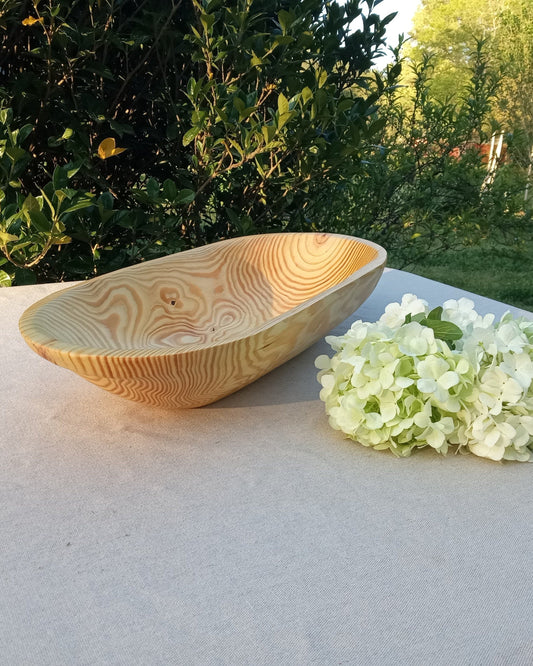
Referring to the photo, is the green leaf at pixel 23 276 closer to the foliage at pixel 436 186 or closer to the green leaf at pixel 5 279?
the green leaf at pixel 5 279

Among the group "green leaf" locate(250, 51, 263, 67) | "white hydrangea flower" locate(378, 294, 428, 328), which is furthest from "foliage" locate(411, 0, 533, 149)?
"white hydrangea flower" locate(378, 294, 428, 328)

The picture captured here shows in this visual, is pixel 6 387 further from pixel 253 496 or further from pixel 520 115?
pixel 520 115

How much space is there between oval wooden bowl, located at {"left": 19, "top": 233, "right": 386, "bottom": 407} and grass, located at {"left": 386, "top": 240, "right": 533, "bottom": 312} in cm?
323

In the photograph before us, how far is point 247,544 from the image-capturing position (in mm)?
604

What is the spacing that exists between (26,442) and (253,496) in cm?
30

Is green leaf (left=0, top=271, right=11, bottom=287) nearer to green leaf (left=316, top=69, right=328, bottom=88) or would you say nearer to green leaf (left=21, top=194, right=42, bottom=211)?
green leaf (left=21, top=194, right=42, bottom=211)

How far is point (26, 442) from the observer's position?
79cm

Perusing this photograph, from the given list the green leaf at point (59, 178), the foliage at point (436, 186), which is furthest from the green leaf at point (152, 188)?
Answer: the foliage at point (436, 186)

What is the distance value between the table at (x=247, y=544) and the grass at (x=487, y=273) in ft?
12.0

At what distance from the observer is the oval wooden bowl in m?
0.72

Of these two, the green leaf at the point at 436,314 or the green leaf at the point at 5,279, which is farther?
the green leaf at the point at 5,279

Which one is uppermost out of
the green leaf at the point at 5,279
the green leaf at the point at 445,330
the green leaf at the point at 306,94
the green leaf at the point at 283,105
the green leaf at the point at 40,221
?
the green leaf at the point at 306,94

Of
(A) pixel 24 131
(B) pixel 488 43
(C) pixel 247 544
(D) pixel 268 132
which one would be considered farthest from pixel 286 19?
(B) pixel 488 43

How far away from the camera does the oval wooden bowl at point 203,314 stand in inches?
28.3
